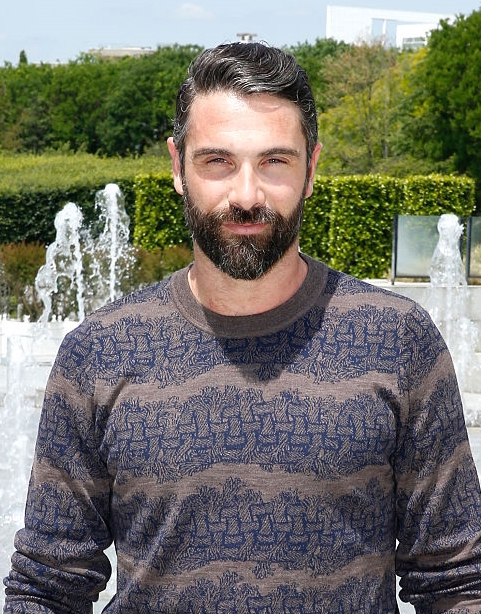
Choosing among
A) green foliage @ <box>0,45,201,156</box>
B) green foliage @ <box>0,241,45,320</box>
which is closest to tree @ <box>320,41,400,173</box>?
green foliage @ <box>0,241,45,320</box>

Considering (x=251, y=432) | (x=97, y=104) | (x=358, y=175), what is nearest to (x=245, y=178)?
(x=251, y=432)

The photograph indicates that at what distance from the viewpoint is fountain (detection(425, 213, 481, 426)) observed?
355 inches

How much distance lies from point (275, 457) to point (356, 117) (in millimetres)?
23738

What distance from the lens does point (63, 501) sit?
1.64 m

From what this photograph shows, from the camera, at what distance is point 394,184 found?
1602 centimetres

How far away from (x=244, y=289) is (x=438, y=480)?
413mm

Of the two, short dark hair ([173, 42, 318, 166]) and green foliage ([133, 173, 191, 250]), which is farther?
green foliage ([133, 173, 191, 250])

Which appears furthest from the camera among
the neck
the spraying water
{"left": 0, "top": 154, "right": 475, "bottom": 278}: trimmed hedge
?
{"left": 0, "top": 154, "right": 475, "bottom": 278}: trimmed hedge

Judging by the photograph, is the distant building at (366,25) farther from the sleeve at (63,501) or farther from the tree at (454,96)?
the sleeve at (63,501)

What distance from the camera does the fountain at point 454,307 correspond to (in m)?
9.01

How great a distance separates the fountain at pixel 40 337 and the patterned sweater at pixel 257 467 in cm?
294

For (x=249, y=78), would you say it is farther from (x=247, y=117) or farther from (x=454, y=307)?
(x=454, y=307)

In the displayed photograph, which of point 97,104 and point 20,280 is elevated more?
point 20,280

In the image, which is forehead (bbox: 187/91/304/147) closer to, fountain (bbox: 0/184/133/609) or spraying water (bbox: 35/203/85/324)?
fountain (bbox: 0/184/133/609)
